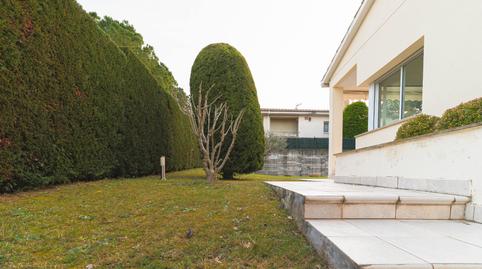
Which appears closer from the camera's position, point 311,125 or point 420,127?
point 420,127

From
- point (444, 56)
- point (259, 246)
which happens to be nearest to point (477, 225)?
point (259, 246)

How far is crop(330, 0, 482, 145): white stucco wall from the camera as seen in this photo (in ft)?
9.96

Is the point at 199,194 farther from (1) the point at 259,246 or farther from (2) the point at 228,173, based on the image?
(2) the point at 228,173

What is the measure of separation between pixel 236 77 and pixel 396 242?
22.4 ft

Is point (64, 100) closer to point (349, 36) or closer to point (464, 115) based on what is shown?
point (464, 115)

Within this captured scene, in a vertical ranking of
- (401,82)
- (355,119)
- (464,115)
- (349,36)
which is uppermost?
(349,36)

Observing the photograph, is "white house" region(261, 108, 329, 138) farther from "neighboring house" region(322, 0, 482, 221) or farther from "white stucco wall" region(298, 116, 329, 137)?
"neighboring house" region(322, 0, 482, 221)

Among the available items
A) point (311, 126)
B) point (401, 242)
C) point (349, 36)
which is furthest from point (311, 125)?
point (401, 242)

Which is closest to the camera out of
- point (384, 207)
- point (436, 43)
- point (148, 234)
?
point (384, 207)

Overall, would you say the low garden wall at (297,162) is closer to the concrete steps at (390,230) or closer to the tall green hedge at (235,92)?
the tall green hedge at (235,92)

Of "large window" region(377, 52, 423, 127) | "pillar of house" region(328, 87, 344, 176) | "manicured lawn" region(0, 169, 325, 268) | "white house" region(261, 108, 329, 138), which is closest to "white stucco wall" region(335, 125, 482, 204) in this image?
"manicured lawn" region(0, 169, 325, 268)

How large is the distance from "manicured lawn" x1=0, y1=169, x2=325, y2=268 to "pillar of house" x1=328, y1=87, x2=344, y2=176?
6548 millimetres

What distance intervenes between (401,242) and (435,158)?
143cm

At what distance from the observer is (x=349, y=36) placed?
7523 mm
